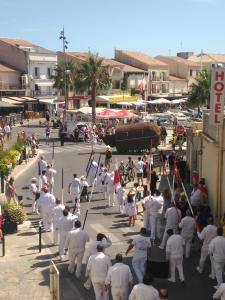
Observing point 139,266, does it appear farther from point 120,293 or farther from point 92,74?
point 92,74

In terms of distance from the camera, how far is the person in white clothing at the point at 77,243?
12.4 metres

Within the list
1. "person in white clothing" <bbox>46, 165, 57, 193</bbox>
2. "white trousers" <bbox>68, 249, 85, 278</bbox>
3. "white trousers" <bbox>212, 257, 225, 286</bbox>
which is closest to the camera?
"white trousers" <bbox>212, 257, 225, 286</bbox>

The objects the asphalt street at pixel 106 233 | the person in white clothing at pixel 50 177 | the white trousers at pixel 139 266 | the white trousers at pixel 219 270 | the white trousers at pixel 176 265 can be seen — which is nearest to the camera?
the white trousers at pixel 219 270

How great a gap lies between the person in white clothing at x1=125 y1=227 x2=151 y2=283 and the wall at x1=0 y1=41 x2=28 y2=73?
6058 cm

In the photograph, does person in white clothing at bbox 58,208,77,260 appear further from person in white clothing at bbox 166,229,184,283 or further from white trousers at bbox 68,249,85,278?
person in white clothing at bbox 166,229,184,283

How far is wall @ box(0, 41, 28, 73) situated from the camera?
229ft

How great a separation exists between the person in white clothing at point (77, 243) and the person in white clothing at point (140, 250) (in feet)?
4.03

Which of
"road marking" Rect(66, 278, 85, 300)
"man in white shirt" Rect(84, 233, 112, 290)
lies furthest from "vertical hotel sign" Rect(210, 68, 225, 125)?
"road marking" Rect(66, 278, 85, 300)

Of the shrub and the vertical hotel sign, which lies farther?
the shrub

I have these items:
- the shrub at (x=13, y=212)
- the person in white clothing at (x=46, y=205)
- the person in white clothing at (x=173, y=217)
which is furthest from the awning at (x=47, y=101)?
the person in white clothing at (x=173, y=217)

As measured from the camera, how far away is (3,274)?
1289 centimetres

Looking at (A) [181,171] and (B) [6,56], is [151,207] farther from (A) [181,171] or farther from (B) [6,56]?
(B) [6,56]

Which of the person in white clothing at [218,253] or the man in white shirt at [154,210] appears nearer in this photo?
the person in white clothing at [218,253]

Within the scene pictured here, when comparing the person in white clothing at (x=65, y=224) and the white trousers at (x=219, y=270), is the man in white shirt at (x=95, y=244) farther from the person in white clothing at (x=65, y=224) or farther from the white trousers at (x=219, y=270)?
the white trousers at (x=219, y=270)
